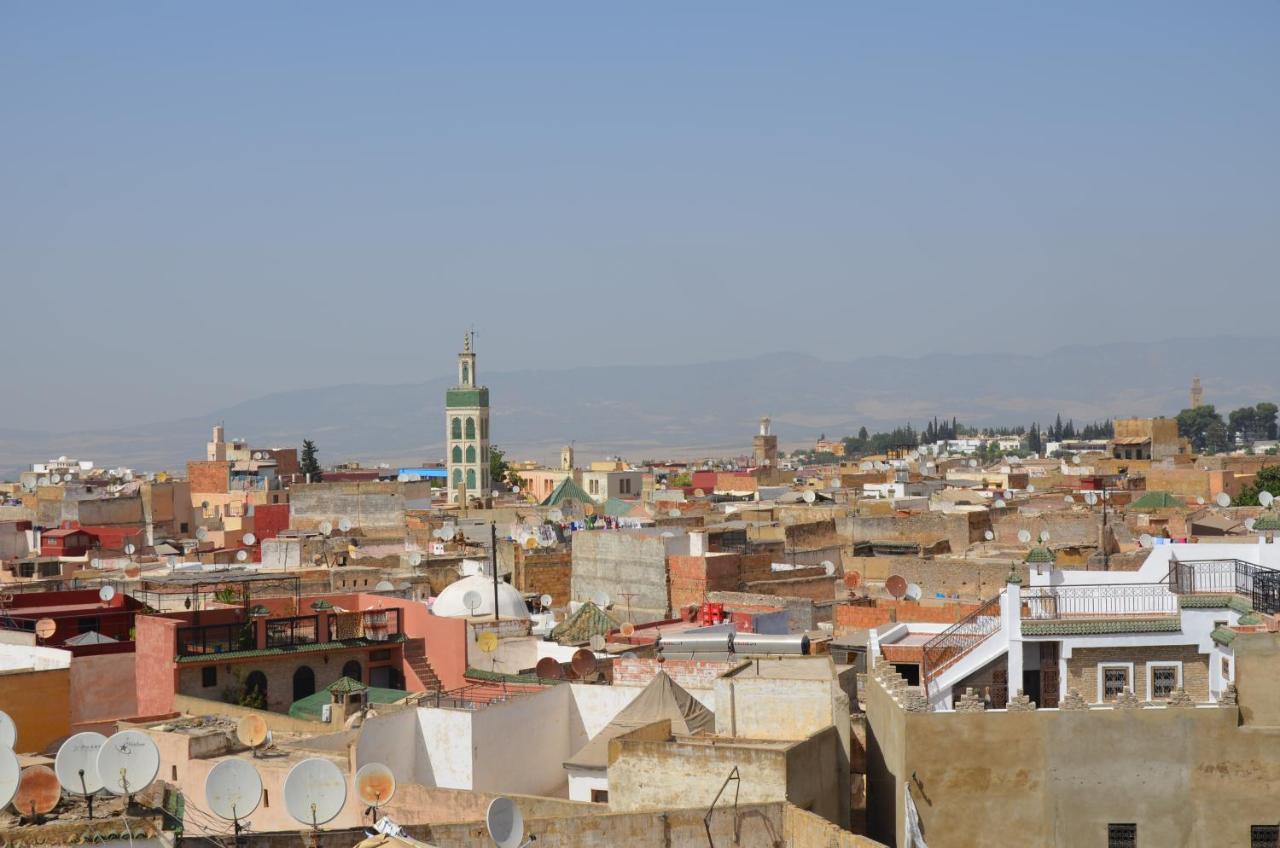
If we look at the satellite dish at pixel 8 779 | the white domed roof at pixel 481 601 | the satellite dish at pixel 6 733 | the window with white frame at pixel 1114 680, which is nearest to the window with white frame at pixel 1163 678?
the window with white frame at pixel 1114 680

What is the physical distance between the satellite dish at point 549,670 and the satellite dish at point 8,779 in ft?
31.2

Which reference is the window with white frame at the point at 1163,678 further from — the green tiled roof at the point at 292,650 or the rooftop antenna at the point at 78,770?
the green tiled roof at the point at 292,650

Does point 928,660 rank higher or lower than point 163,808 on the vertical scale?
higher

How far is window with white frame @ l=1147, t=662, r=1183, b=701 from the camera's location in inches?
604

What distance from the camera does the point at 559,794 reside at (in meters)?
20.3

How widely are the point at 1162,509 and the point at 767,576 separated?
19044 millimetres

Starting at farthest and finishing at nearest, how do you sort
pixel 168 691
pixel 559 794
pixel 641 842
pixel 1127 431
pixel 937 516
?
pixel 1127 431 → pixel 937 516 → pixel 168 691 → pixel 559 794 → pixel 641 842

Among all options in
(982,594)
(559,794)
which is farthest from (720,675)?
(982,594)

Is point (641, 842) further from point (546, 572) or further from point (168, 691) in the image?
point (546, 572)

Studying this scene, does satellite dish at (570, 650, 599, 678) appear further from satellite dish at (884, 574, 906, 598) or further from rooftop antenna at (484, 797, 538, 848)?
rooftop antenna at (484, 797, 538, 848)

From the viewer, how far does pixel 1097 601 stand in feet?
53.3

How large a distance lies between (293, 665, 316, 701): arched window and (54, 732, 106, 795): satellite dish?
10128mm

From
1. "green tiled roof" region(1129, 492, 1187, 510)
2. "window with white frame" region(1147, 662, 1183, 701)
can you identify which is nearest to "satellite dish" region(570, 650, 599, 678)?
"window with white frame" region(1147, 662, 1183, 701)

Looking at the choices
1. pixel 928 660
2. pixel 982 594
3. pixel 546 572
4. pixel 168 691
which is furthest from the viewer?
pixel 546 572
